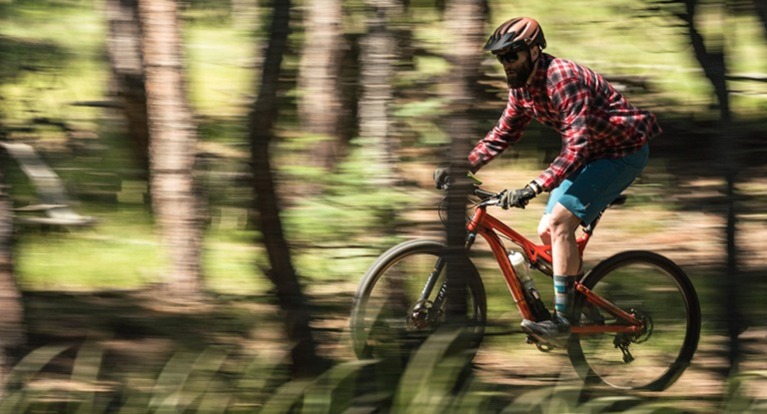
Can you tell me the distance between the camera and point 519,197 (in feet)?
15.9

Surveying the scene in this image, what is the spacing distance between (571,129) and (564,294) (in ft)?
2.83

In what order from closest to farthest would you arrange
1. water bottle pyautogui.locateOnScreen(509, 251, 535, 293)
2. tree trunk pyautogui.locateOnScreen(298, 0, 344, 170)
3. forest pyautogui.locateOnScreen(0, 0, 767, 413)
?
forest pyautogui.locateOnScreen(0, 0, 767, 413), water bottle pyautogui.locateOnScreen(509, 251, 535, 293), tree trunk pyautogui.locateOnScreen(298, 0, 344, 170)

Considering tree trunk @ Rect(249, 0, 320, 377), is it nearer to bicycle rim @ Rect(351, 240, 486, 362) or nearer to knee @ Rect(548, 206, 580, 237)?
bicycle rim @ Rect(351, 240, 486, 362)

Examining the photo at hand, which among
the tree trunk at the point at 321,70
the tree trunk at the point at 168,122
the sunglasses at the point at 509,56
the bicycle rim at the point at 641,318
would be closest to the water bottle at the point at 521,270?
the bicycle rim at the point at 641,318

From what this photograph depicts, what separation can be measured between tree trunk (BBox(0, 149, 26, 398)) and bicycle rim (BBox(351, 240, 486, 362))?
59.5 inches

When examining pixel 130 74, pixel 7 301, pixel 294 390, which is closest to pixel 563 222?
pixel 294 390

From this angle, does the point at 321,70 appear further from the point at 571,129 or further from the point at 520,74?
the point at 571,129

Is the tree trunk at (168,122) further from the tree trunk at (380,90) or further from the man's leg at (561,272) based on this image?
the man's leg at (561,272)

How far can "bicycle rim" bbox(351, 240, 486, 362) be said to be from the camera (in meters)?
4.51

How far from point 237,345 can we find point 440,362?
0.92 meters

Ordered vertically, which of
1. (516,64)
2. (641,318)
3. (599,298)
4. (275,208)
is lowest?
(641,318)

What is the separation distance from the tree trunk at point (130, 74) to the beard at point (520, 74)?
2.40 m

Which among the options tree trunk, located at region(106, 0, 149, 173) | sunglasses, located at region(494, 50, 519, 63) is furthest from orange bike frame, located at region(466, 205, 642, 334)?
tree trunk, located at region(106, 0, 149, 173)

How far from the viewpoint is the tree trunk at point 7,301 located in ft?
14.9
